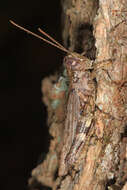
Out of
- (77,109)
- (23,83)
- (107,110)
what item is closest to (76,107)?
(77,109)

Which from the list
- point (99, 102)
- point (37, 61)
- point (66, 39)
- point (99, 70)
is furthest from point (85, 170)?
point (37, 61)

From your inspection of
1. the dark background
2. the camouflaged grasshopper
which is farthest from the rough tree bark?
the dark background

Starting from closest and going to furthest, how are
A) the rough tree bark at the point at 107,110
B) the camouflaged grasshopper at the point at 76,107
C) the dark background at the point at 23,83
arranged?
the rough tree bark at the point at 107,110 → the camouflaged grasshopper at the point at 76,107 → the dark background at the point at 23,83

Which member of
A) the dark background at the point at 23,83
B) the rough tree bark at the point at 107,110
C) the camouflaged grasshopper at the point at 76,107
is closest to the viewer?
the rough tree bark at the point at 107,110

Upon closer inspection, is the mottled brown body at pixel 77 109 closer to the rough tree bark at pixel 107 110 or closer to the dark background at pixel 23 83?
the rough tree bark at pixel 107 110

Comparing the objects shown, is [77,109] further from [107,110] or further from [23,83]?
[23,83]

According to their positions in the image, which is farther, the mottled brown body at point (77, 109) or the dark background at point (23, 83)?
the dark background at point (23, 83)

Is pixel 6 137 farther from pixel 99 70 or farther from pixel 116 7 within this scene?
pixel 116 7

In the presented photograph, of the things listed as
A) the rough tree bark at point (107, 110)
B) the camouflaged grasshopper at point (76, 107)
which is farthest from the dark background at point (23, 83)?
the rough tree bark at point (107, 110)
